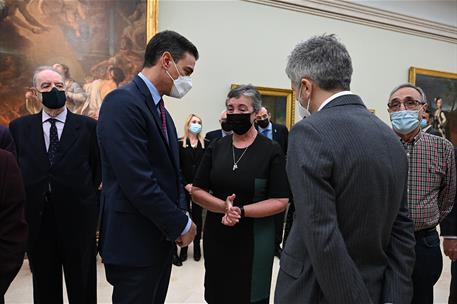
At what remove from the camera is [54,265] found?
297 centimetres

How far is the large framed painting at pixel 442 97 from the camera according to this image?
8891mm

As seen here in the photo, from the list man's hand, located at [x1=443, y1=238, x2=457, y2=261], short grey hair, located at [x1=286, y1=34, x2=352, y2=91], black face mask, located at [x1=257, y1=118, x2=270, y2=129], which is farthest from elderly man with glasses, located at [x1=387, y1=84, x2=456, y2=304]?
black face mask, located at [x1=257, y1=118, x2=270, y2=129]

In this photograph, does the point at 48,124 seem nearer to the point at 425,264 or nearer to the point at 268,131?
the point at 425,264

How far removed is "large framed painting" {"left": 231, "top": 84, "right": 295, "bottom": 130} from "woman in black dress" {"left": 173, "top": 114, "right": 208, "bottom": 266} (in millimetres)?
1916

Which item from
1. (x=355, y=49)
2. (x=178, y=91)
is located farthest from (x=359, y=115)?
(x=355, y=49)

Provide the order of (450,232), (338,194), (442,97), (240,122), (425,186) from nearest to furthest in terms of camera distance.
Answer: (338,194) → (425,186) → (240,122) → (450,232) → (442,97)

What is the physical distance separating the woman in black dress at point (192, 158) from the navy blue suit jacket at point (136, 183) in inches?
134

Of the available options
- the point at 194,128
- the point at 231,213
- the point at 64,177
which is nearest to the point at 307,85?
the point at 231,213

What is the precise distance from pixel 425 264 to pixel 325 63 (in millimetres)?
1620

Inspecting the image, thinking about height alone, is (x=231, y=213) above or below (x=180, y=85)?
below

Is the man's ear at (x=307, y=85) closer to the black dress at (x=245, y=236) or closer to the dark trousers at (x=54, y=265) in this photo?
the black dress at (x=245, y=236)

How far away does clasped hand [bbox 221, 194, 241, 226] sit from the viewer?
2422 millimetres

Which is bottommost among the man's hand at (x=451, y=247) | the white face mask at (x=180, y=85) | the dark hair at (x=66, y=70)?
the man's hand at (x=451, y=247)

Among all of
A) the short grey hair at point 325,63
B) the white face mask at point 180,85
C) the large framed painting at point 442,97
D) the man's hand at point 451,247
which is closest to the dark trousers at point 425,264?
Answer: the man's hand at point 451,247
